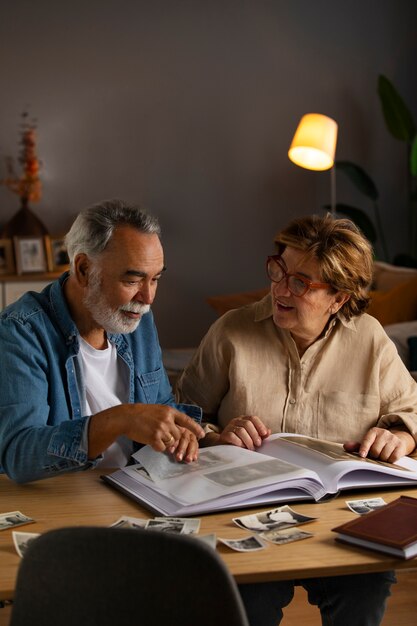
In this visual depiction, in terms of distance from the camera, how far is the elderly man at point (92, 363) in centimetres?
174

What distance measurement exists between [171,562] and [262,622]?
2.78 ft

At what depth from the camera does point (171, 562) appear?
3.59 ft

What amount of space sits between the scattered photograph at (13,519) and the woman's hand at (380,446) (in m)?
0.70

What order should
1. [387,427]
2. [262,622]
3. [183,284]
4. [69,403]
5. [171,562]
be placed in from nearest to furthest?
[171,562]
[262,622]
[69,403]
[387,427]
[183,284]

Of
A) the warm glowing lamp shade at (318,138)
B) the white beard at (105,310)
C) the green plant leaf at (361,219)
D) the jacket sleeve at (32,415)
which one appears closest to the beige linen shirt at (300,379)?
the white beard at (105,310)

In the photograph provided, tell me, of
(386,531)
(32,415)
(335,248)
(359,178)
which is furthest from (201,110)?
(386,531)

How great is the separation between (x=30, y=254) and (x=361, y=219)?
215cm

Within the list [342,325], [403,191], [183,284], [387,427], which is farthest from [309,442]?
[403,191]

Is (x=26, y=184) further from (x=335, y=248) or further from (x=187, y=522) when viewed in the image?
(x=187, y=522)

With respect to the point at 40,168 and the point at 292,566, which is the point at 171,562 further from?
the point at 40,168

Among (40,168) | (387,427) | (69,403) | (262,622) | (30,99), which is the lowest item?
(262,622)

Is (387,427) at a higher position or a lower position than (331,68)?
lower

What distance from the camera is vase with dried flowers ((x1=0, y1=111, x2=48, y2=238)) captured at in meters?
5.66

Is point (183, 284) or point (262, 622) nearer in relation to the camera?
point (262, 622)
